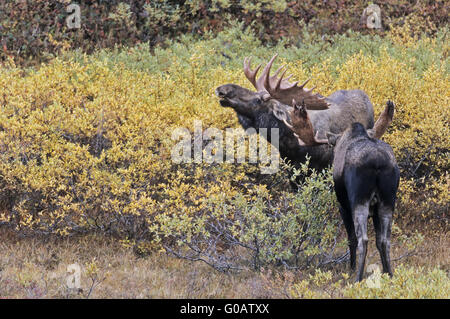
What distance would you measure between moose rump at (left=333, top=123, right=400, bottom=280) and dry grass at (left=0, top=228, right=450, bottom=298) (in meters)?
0.80

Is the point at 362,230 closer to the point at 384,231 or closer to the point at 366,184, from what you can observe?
the point at 384,231

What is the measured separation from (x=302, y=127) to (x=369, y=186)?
5.61 feet

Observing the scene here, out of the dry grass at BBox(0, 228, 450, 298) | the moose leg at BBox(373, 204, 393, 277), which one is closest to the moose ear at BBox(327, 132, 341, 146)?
the moose leg at BBox(373, 204, 393, 277)

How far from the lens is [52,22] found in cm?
1461

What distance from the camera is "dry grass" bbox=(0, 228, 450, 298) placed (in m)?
6.70

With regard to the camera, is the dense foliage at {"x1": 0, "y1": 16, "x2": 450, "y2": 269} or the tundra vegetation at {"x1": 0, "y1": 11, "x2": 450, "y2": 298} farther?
the dense foliage at {"x1": 0, "y1": 16, "x2": 450, "y2": 269}

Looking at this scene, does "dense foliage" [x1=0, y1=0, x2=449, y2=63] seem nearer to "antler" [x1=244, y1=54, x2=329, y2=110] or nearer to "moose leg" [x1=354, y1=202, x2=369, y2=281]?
"antler" [x1=244, y1=54, x2=329, y2=110]

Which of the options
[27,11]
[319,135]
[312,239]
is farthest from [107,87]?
[27,11]

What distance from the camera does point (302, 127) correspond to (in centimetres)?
800

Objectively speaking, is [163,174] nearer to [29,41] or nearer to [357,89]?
[357,89]

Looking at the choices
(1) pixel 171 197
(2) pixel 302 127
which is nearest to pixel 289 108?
(2) pixel 302 127

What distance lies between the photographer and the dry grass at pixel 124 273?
6699 millimetres

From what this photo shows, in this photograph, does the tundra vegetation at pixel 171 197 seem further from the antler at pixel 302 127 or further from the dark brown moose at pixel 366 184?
the antler at pixel 302 127

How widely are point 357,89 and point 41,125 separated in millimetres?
4140
